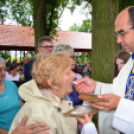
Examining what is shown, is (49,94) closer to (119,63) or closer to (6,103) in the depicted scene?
(6,103)

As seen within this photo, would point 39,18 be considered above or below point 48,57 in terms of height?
above

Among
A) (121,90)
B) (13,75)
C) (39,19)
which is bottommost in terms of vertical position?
(13,75)

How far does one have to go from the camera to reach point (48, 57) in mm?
1833

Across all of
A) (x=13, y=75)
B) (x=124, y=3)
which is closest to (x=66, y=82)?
(x=13, y=75)

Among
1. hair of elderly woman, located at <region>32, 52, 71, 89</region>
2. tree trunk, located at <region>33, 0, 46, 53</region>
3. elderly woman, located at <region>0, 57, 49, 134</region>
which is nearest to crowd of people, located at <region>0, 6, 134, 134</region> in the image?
hair of elderly woman, located at <region>32, 52, 71, 89</region>

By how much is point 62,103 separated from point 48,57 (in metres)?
0.48

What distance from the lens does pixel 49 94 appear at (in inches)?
72.1

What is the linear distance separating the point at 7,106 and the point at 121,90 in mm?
1641

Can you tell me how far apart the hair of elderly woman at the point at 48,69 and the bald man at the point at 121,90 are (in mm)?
448

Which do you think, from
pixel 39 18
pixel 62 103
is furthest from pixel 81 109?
pixel 39 18

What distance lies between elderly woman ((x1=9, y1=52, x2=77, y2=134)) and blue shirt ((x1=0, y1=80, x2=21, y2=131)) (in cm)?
107

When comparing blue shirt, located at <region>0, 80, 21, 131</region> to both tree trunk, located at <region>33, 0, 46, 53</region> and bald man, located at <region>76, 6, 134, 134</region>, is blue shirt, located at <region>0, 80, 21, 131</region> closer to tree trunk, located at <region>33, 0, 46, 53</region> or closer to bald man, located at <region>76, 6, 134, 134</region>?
bald man, located at <region>76, 6, 134, 134</region>

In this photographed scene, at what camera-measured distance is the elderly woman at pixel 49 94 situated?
163cm

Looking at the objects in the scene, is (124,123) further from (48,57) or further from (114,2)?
(114,2)
